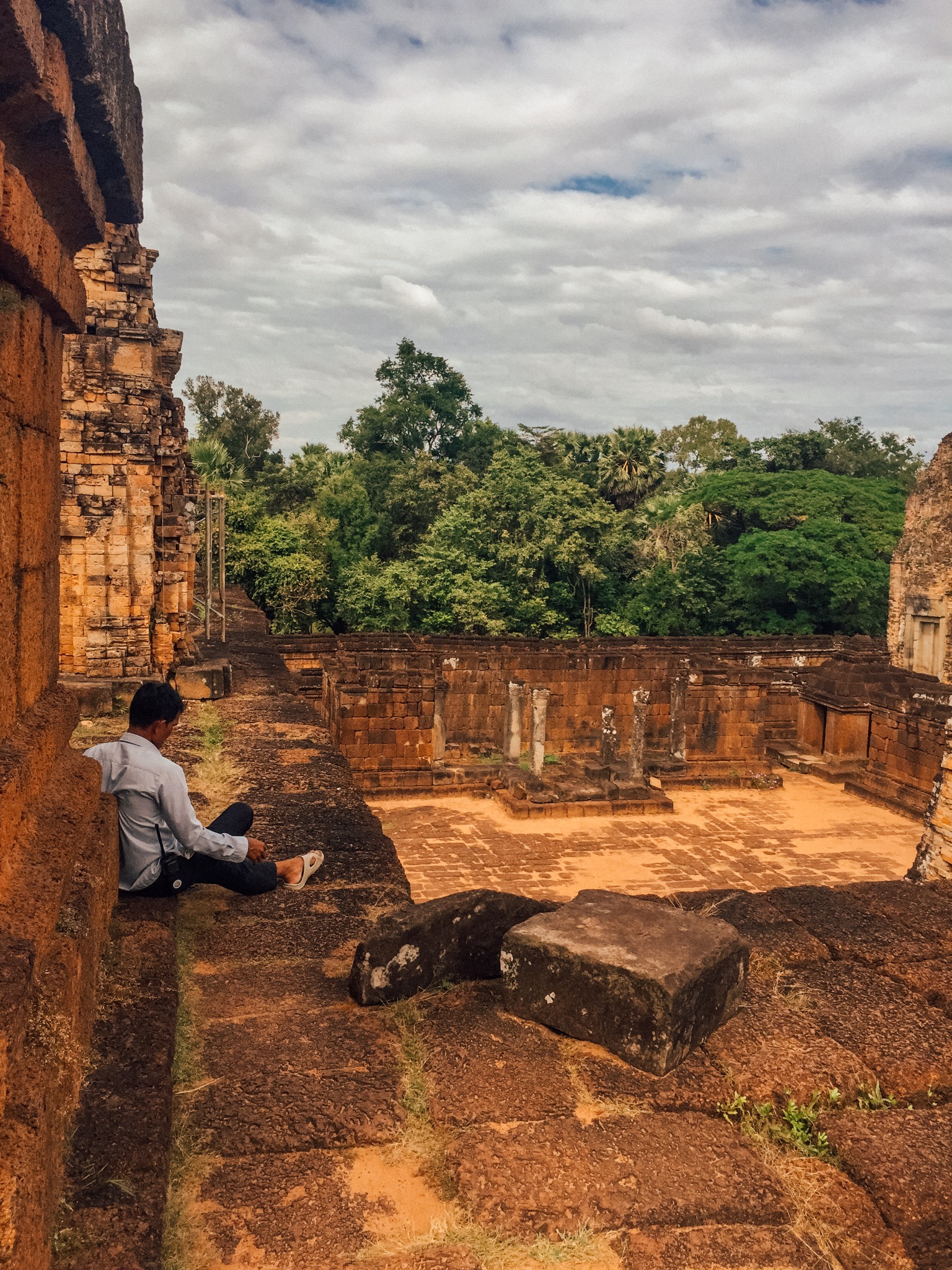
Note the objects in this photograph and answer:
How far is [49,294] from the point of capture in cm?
251

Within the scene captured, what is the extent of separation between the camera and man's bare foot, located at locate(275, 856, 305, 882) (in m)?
3.70

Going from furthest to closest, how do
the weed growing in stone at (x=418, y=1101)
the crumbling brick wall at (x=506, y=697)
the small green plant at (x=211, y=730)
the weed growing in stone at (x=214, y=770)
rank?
the crumbling brick wall at (x=506, y=697) → the small green plant at (x=211, y=730) → the weed growing in stone at (x=214, y=770) → the weed growing in stone at (x=418, y=1101)

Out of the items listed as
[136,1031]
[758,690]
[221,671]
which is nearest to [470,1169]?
[136,1031]

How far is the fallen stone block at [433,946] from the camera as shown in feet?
8.78

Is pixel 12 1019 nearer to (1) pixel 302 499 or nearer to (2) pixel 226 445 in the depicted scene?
(1) pixel 302 499

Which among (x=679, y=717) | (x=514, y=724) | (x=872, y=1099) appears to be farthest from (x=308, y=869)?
(x=679, y=717)

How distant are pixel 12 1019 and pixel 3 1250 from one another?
1.11ft

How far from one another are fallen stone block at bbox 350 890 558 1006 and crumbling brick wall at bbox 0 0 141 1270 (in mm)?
751

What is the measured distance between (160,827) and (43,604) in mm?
964

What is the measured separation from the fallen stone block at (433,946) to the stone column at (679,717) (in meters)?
13.6

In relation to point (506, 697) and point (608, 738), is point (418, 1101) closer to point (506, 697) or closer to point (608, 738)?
point (608, 738)

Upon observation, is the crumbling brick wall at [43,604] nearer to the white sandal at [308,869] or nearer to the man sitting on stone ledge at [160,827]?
the man sitting on stone ledge at [160,827]

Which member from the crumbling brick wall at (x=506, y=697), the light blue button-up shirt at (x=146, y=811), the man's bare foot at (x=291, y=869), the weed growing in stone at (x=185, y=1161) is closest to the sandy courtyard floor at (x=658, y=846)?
the crumbling brick wall at (x=506, y=697)

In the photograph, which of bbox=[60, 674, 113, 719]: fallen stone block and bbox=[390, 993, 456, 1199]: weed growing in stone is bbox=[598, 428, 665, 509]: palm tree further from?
bbox=[390, 993, 456, 1199]: weed growing in stone
